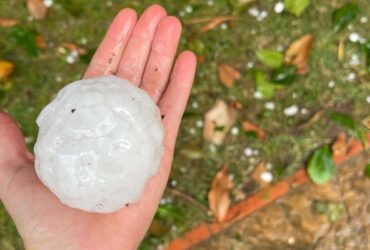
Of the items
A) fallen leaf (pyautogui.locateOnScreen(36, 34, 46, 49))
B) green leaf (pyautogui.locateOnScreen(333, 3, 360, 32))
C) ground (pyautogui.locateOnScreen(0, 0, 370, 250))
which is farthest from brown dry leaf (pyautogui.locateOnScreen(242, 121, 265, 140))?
fallen leaf (pyautogui.locateOnScreen(36, 34, 46, 49))

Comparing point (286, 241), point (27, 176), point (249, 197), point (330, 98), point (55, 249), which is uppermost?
point (27, 176)

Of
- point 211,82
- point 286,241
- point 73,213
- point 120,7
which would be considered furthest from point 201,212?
point 120,7

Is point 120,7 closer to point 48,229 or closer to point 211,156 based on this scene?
point 211,156

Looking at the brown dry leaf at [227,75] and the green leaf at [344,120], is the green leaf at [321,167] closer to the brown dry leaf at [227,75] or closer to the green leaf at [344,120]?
the green leaf at [344,120]

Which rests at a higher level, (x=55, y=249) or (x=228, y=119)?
(x=55, y=249)

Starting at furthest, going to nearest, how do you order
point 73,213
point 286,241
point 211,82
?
point 211,82 → point 286,241 → point 73,213

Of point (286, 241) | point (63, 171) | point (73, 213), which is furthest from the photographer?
point (286, 241)

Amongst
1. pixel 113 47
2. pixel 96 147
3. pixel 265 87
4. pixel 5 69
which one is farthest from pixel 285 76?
pixel 5 69
